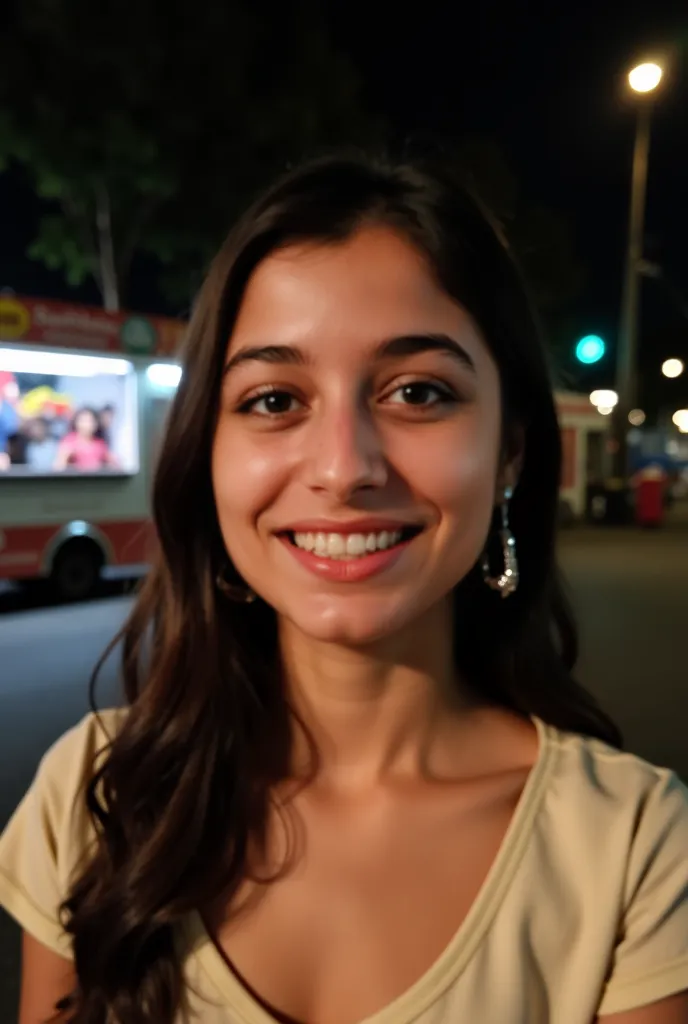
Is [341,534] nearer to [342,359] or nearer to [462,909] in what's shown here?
[342,359]

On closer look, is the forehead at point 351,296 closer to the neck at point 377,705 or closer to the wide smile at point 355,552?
the wide smile at point 355,552

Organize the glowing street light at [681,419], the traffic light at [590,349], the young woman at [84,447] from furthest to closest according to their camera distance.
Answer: the glowing street light at [681,419] → the traffic light at [590,349] → the young woman at [84,447]

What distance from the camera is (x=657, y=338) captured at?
3691 cm

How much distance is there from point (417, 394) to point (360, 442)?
116 millimetres

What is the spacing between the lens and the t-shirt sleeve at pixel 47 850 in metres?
1.48

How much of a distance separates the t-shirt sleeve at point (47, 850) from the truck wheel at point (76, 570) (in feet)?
28.4

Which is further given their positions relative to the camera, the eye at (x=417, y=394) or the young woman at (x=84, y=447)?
the young woman at (x=84, y=447)

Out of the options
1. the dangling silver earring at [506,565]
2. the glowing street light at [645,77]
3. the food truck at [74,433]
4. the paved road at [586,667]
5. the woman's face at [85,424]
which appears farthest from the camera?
the glowing street light at [645,77]

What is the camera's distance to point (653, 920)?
130cm

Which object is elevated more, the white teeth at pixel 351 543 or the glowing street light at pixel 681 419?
the glowing street light at pixel 681 419

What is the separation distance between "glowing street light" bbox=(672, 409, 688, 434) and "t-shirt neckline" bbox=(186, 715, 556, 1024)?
41.2 metres

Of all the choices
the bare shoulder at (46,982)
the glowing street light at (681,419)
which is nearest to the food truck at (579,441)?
the bare shoulder at (46,982)

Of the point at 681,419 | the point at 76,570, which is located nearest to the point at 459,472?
the point at 76,570

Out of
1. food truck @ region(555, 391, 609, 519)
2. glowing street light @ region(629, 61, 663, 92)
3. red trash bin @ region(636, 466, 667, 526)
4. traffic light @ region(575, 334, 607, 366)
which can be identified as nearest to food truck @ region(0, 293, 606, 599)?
traffic light @ region(575, 334, 607, 366)
